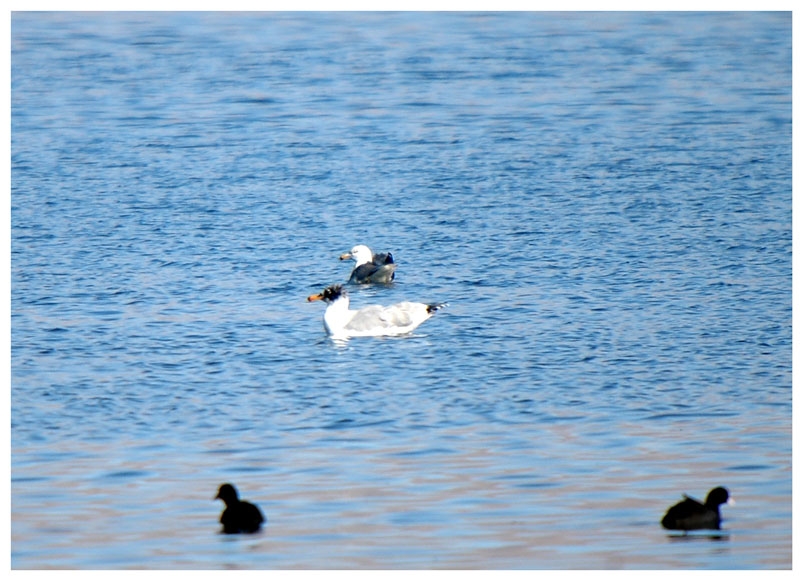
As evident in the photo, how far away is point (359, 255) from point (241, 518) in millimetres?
7222

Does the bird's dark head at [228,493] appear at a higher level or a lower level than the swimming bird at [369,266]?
higher

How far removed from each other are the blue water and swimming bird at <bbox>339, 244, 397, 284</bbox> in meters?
0.15

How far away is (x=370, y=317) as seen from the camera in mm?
12195

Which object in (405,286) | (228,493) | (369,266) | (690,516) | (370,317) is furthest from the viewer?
(369,266)

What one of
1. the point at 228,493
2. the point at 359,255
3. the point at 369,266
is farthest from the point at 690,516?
the point at 359,255

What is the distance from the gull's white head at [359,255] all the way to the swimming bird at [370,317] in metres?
1.94

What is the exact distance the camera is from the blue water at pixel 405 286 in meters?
7.57

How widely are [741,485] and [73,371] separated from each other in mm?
5132

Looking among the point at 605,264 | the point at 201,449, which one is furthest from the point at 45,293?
the point at 605,264

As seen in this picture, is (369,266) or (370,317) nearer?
(370,317)

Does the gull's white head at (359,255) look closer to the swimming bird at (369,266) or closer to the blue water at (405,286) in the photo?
the swimming bird at (369,266)

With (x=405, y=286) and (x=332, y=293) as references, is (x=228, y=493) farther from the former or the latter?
(x=405, y=286)

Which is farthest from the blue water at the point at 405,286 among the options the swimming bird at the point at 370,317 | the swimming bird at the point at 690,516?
the swimming bird at the point at 370,317
